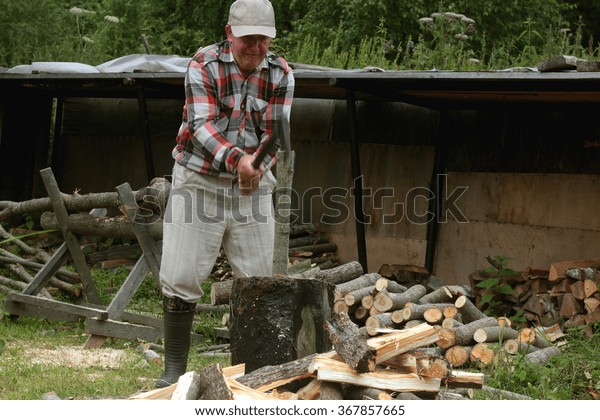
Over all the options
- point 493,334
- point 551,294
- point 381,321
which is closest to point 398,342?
point 493,334

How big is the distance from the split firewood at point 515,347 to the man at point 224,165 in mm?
2287

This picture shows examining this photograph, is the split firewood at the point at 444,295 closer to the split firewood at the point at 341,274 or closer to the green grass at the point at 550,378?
the split firewood at the point at 341,274

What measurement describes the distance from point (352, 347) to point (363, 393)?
285 millimetres

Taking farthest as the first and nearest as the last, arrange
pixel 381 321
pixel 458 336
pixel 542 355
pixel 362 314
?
pixel 362 314 → pixel 381 321 → pixel 458 336 → pixel 542 355

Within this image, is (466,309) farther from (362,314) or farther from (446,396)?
(446,396)

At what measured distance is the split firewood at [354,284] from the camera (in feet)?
27.8

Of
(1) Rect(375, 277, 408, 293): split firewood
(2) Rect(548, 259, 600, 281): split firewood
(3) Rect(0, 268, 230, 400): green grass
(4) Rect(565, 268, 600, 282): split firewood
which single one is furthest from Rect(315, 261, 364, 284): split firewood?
(4) Rect(565, 268, 600, 282): split firewood

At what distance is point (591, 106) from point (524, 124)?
791 mm

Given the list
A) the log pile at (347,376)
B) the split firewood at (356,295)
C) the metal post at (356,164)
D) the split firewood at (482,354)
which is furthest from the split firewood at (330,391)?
the metal post at (356,164)

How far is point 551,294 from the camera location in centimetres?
899

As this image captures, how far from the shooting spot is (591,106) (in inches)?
405

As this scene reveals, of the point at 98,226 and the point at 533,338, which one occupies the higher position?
the point at 98,226

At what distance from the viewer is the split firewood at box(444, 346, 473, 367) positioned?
291 inches

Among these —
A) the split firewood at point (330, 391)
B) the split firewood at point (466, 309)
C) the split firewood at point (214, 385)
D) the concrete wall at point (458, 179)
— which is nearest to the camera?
the split firewood at point (214, 385)
